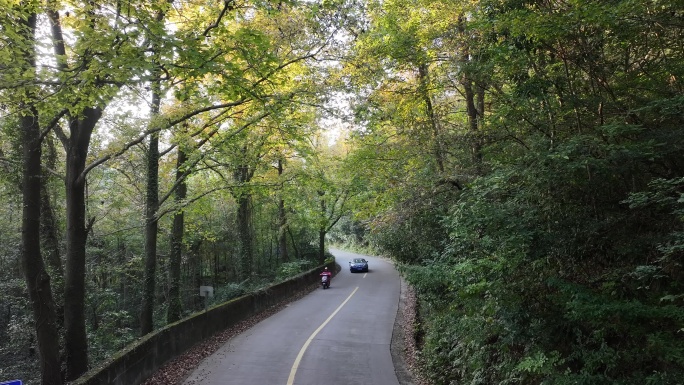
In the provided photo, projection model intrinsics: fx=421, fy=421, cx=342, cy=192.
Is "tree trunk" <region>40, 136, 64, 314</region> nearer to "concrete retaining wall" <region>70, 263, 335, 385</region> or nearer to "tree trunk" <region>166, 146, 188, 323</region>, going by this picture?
"tree trunk" <region>166, 146, 188, 323</region>

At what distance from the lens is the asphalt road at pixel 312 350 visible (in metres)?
9.27

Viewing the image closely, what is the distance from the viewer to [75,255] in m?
9.78

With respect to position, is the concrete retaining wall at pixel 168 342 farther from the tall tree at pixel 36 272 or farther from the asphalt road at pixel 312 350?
the tall tree at pixel 36 272

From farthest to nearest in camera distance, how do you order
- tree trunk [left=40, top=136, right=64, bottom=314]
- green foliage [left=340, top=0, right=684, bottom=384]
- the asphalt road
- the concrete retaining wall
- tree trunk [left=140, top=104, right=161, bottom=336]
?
1. tree trunk [left=40, top=136, right=64, bottom=314]
2. tree trunk [left=140, top=104, right=161, bottom=336]
3. the asphalt road
4. the concrete retaining wall
5. green foliage [left=340, top=0, right=684, bottom=384]

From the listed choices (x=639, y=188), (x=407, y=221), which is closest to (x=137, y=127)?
(x=407, y=221)

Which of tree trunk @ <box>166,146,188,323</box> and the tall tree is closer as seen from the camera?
the tall tree

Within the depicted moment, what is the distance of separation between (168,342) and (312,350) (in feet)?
12.2

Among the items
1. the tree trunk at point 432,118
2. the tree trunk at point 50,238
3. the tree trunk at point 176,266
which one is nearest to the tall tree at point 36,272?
the tree trunk at point 50,238

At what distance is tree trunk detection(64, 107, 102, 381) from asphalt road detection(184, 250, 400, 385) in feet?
9.11

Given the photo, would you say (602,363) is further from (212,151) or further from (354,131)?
(212,151)

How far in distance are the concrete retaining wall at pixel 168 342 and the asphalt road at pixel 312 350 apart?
84cm

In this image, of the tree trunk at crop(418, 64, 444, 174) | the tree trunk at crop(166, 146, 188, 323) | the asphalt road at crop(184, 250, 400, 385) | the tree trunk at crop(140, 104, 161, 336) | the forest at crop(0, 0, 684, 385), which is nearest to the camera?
the forest at crop(0, 0, 684, 385)

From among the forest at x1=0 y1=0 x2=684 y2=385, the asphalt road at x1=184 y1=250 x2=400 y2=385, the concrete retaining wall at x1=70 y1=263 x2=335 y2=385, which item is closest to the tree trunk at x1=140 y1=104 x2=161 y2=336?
the forest at x1=0 y1=0 x2=684 y2=385

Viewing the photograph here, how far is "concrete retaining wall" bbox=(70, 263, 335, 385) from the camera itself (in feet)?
24.8
